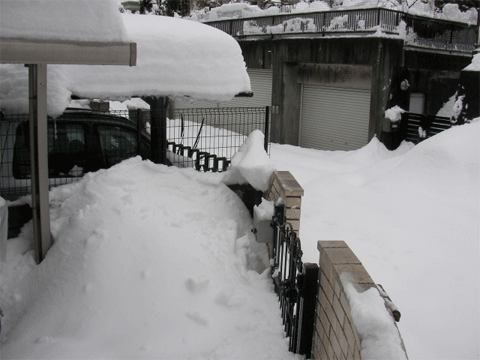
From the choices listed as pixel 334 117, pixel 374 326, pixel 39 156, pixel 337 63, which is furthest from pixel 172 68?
pixel 334 117

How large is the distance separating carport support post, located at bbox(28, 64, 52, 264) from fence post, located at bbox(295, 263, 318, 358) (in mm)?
2563

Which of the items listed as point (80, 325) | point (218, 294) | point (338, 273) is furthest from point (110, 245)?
point (338, 273)

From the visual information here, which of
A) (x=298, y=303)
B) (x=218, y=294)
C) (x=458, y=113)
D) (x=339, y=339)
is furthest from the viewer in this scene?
(x=458, y=113)

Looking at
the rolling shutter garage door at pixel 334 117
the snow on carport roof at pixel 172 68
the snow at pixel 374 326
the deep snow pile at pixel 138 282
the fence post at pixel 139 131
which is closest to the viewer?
the snow at pixel 374 326

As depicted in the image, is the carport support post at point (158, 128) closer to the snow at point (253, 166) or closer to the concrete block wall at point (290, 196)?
the snow at point (253, 166)

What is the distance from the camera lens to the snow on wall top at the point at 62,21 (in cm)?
302

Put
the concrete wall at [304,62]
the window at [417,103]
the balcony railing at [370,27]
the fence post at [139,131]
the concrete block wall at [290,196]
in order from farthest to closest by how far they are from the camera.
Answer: the window at [417,103], the balcony railing at [370,27], the concrete wall at [304,62], the fence post at [139,131], the concrete block wall at [290,196]

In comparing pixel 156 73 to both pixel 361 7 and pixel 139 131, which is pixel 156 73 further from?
pixel 361 7

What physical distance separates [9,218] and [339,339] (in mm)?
3678

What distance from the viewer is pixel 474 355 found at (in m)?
4.05

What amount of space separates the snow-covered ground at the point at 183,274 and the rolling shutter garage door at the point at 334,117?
6.93 metres

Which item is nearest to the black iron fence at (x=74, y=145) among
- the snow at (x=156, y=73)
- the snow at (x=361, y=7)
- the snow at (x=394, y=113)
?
the snow at (x=156, y=73)

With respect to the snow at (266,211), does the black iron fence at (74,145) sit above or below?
above

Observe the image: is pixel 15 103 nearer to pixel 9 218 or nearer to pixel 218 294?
pixel 9 218
